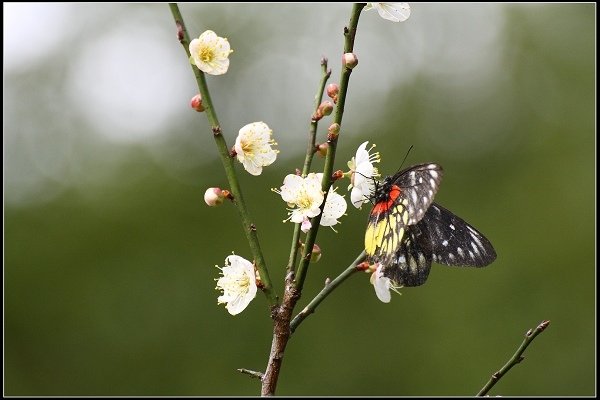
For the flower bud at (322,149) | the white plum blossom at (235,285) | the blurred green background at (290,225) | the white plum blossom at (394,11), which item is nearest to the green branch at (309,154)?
the flower bud at (322,149)

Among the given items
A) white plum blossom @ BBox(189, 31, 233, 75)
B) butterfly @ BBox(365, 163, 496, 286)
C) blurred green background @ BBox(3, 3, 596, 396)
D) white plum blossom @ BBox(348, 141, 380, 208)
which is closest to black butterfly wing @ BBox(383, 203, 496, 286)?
butterfly @ BBox(365, 163, 496, 286)

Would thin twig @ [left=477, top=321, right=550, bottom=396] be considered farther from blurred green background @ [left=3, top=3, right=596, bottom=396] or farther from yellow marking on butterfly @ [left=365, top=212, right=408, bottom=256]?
blurred green background @ [left=3, top=3, right=596, bottom=396]

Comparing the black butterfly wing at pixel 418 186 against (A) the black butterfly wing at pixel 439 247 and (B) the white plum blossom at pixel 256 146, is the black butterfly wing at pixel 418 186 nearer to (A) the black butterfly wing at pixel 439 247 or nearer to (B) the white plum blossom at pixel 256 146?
(A) the black butterfly wing at pixel 439 247

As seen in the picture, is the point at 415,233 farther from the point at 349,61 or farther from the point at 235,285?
the point at 349,61

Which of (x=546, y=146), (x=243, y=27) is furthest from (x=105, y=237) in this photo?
(x=546, y=146)

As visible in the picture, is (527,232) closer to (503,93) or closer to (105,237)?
(503,93)

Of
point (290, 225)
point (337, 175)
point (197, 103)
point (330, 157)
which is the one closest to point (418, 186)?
point (337, 175)
